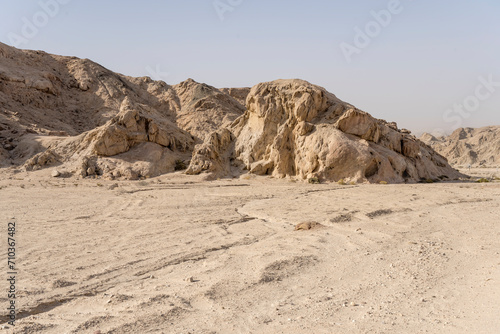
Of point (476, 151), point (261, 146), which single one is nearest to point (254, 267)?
point (261, 146)

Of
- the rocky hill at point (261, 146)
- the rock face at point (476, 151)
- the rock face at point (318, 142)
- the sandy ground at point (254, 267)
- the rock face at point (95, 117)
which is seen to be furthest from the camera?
the rock face at point (476, 151)

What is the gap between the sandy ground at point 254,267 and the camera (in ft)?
13.3

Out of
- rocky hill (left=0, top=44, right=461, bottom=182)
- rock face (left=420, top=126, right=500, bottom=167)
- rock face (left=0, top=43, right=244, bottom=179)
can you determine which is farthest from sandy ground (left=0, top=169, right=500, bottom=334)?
rock face (left=420, top=126, right=500, bottom=167)

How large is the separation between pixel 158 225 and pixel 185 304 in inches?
174

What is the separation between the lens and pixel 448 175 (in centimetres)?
2127

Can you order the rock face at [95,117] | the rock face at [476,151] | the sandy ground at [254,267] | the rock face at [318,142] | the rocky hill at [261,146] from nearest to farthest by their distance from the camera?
the sandy ground at [254,267] < the rock face at [318,142] < the rocky hill at [261,146] < the rock face at [95,117] < the rock face at [476,151]

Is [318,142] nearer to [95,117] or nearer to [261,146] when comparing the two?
[261,146]

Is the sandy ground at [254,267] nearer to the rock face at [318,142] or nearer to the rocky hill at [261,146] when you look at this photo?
the rock face at [318,142]

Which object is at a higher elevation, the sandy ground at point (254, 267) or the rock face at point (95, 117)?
the rock face at point (95, 117)

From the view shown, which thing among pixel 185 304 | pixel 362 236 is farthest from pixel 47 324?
pixel 362 236

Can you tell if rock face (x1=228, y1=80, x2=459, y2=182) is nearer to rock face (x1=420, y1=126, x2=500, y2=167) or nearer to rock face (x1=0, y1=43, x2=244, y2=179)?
rock face (x1=0, y1=43, x2=244, y2=179)

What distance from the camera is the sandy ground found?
4062 mm

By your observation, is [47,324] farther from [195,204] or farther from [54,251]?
[195,204]

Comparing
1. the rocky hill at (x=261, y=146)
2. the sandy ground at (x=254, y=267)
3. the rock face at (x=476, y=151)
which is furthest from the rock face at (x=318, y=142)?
the rock face at (x=476, y=151)
